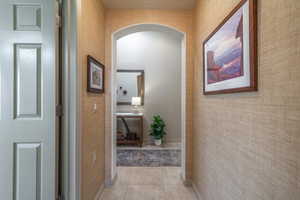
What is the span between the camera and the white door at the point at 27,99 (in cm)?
158

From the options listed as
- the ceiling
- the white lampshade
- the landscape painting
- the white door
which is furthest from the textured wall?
the white lampshade

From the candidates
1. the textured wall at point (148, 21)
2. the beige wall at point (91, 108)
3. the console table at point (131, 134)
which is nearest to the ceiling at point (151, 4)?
the textured wall at point (148, 21)

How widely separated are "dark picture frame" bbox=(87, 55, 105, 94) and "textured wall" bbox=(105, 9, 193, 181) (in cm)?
27

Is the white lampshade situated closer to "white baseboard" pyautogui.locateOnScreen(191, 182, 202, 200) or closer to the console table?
the console table

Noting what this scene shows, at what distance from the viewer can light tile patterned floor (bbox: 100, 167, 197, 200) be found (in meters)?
2.60

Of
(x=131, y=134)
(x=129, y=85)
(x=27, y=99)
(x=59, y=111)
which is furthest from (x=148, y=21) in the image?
(x=131, y=134)

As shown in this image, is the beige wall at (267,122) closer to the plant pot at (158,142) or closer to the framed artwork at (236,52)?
the framed artwork at (236,52)

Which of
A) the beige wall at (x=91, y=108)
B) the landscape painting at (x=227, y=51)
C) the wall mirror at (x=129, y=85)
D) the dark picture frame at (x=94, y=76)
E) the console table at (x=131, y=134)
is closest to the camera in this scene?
the landscape painting at (x=227, y=51)

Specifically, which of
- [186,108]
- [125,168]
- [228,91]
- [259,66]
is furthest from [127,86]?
[259,66]

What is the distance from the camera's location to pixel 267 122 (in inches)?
40.6

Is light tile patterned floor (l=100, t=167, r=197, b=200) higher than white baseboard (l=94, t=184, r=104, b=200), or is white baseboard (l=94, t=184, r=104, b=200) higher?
white baseboard (l=94, t=184, r=104, b=200)

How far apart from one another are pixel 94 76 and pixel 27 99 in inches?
33.1

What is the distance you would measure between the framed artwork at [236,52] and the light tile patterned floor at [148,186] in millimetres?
1541

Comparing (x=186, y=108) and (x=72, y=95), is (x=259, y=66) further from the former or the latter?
(x=186, y=108)
